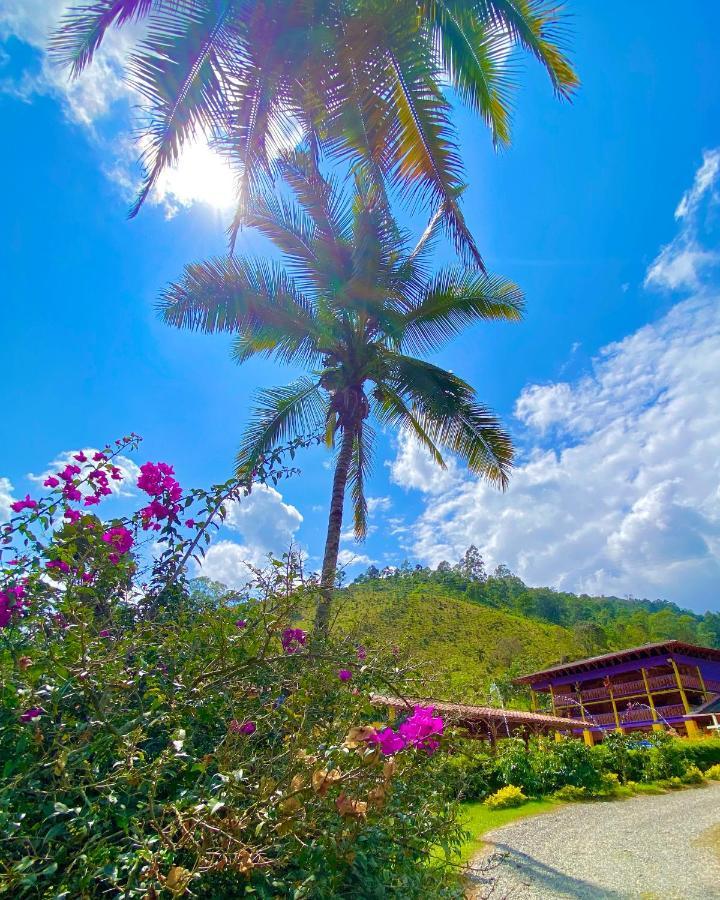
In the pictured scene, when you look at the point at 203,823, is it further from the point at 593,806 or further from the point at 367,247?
the point at 593,806

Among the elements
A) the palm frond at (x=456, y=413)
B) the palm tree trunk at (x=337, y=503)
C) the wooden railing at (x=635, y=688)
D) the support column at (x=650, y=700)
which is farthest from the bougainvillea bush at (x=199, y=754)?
the wooden railing at (x=635, y=688)

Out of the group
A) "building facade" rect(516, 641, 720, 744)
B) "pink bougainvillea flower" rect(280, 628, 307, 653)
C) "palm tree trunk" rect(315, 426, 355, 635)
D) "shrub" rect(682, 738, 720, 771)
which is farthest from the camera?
"building facade" rect(516, 641, 720, 744)

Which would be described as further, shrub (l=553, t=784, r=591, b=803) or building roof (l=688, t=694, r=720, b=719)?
building roof (l=688, t=694, r=720, b=719)

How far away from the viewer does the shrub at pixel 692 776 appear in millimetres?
14797

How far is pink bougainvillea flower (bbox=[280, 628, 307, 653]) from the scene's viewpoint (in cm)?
278

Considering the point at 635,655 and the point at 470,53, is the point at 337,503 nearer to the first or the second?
the point at 470,53

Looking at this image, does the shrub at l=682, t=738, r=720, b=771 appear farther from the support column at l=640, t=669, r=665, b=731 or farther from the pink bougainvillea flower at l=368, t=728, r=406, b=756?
the pink bougainvillea flower at l=368, t=728, r=406, b=756

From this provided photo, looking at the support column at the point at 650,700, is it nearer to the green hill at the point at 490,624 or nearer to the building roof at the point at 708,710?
the building roof at the point at 708,710

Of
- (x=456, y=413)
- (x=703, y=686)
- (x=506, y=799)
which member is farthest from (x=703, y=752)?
(x=456, y=413)

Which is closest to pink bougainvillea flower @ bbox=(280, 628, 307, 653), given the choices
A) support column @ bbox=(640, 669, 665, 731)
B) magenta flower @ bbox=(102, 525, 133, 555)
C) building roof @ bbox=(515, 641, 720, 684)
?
magenta flower @ bbox=(102, 525, 133, 555)

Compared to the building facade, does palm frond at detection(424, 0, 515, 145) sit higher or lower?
higher

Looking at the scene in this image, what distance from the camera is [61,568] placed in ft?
8.17

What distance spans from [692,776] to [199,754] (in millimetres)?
18678

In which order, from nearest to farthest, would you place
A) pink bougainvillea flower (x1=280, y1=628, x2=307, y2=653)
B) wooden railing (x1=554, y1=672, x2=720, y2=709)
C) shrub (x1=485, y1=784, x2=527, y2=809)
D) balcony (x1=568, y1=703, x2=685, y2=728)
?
pink bougainvillea flower (x1=280, y1=628, x2=307, y2=653) < shrub (x1=485, y1=784, x2=527, y2=809) < balcony (x1=568, y1=703, x2=685, y2=728) < wooden railing (x1=554, y1=672, x2=720, y2=709)
